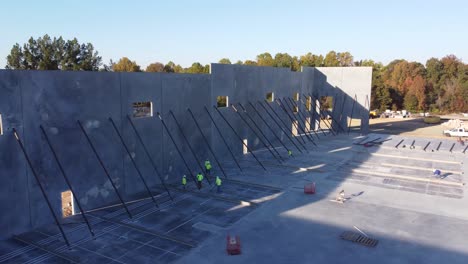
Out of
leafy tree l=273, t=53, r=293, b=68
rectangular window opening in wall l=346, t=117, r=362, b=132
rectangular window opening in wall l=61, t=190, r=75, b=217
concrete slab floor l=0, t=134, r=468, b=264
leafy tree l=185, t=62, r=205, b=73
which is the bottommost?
rectangular window opening in wall l=61, t=190, r=75, b=217

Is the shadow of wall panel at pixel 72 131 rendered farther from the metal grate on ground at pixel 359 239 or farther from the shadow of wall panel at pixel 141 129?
the metal grate on ground at pixel 359 239

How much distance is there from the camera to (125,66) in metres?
68.9

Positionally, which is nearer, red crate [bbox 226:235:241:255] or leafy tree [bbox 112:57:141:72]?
red crate [bbox 226:235:241:255]

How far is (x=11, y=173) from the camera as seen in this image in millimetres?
12477

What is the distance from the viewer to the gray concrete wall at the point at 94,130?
12.6 meters

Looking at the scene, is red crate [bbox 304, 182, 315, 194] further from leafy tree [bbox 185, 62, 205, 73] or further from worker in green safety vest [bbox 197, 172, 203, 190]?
leafy tree [bbox 185, 62, 205, 73]

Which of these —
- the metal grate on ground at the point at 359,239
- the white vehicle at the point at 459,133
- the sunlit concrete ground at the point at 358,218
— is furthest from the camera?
the white vehicle at the point at 459,133

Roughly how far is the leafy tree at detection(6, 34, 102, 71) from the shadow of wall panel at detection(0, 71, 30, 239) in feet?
142

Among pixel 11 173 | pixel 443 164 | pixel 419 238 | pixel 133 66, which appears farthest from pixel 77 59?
pixel 419 238

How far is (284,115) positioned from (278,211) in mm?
17349

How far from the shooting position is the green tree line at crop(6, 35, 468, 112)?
5162 centimetres

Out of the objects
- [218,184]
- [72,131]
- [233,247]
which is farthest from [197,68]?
[233,247]

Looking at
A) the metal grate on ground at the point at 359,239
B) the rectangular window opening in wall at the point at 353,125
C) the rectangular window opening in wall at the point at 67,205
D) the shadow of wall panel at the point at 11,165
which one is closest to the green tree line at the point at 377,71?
the rectangular window opening in wall at the point at 353,125

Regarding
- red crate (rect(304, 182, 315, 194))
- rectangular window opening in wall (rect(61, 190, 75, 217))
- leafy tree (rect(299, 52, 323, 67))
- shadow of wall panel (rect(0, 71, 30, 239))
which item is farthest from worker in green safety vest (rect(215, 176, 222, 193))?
leafy tree (rect(299, 52, 323, 67))
